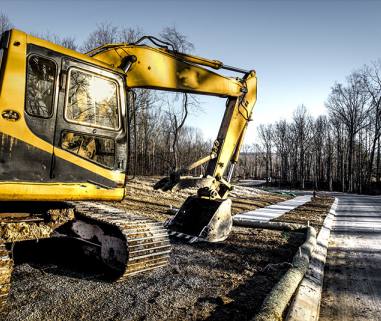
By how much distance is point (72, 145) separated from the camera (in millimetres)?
4008

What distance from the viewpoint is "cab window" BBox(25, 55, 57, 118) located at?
362cm

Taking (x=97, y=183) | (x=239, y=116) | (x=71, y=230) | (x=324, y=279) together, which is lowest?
(x=324, y=279)

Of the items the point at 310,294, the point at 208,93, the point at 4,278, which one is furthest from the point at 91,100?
the point at 310,294

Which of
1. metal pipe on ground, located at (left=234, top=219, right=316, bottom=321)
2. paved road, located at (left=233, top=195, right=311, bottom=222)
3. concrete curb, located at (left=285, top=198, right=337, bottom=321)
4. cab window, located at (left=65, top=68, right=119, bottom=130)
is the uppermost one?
cab window, located at (left=65, top=68, right=119, bottom=130)

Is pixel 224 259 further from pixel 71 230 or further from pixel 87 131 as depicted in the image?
pixel 87 131

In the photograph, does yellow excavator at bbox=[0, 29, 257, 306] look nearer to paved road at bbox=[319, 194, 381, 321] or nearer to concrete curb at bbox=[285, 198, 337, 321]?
concrete curb at bbox=[285, 198, 337, 321]

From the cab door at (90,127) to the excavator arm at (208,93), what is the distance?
83 centimetres

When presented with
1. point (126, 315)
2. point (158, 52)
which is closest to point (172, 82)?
point (158, 52)

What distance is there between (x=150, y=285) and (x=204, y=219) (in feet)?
8.72

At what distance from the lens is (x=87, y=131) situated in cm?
Result: 401

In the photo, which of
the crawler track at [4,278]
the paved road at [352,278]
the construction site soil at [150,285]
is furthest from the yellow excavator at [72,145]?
the paved road at [352,278]

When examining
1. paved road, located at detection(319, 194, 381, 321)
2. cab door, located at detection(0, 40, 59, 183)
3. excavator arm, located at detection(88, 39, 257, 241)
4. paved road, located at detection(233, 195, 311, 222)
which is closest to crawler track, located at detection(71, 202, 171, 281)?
cab door, located at detection(0, 40, 59, 183)

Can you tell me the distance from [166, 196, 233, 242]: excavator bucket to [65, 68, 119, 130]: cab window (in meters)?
2.98

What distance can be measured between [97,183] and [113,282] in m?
1.27
